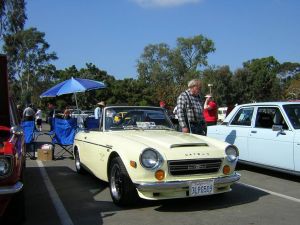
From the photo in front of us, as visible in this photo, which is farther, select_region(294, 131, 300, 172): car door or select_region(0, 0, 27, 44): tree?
select_region(0, 0, 27, 44): tree

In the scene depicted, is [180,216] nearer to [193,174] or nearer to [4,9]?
[193,174]

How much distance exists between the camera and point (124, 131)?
704 centimetres

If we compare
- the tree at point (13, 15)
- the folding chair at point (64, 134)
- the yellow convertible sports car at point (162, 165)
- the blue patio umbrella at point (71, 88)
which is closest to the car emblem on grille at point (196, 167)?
the yellow convertible sports car at point (162, 165)

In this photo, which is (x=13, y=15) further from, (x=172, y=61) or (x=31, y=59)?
(x=172, y=61)

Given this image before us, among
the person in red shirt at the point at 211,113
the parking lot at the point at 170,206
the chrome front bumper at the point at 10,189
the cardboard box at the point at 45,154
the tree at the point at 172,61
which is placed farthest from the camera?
the tree at the point at 172,61

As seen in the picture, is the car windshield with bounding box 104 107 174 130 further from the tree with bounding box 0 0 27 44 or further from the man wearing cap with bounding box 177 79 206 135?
the tree with bounding box 0 0 27 44

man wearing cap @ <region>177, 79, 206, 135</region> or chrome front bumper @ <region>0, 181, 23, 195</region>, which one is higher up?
man wearing cap @ <region>177, 79, 206, 135</region>

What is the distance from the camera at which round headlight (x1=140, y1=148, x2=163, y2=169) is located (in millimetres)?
5454

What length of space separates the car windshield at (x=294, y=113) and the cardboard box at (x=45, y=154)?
250 inches

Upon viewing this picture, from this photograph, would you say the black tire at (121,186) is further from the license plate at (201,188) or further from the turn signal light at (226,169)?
the turn signal light at (226,169)

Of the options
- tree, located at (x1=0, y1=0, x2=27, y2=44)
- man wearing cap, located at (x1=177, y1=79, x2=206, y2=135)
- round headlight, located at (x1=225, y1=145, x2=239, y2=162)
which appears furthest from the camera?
tree, located at (x1=0, y1=0, x2=27, y2=44)

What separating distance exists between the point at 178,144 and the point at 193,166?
1.33ft

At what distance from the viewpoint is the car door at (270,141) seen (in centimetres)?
753

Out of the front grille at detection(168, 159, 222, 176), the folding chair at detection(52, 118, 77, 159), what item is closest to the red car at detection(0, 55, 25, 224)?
the front grille at detection(168, 159, 222, 176)
